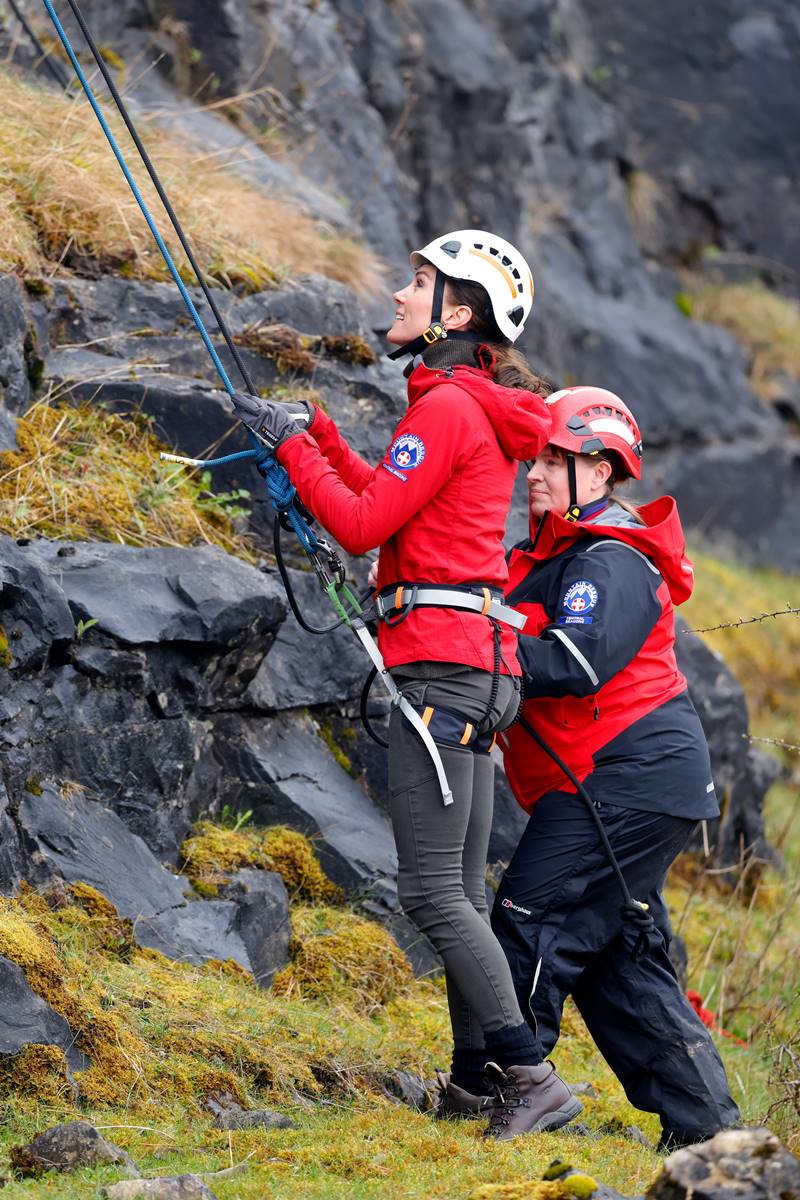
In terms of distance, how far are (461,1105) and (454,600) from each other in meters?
1.66

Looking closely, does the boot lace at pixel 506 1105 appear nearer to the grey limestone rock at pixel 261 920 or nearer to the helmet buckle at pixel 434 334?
the grey limestone rock at pixel 261 920

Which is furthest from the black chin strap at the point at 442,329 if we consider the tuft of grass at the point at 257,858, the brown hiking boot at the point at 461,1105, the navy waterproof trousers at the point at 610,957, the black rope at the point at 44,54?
the black rope at the point at 44,54

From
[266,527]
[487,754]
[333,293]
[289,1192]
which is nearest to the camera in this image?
[289,1192]

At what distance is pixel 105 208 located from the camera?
23.3ft

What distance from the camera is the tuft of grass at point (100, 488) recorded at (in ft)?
18.9

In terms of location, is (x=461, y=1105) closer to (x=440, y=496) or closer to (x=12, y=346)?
(x=440, y=496)

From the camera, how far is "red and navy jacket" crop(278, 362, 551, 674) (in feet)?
14.0

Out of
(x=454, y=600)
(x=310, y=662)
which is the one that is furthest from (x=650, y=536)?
(x=310, y=662)

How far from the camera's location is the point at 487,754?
4.52m

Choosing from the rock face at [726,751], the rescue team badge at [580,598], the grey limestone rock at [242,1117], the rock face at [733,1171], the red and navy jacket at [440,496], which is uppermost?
the red and navy jacket at [440,496]

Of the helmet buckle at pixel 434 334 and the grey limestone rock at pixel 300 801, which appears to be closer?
the helmet buckle at pixel 434 334

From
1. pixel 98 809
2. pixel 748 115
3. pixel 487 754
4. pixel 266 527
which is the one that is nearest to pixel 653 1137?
pixel 487 754

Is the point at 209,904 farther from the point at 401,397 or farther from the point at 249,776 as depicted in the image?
the point at 401,397

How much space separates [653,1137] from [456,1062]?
128 cm
